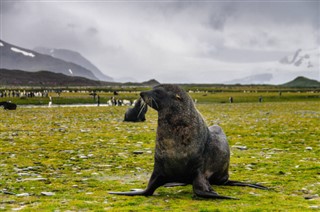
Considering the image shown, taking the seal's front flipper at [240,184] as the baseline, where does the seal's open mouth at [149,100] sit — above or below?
above

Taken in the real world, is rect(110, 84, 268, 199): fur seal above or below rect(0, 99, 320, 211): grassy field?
above

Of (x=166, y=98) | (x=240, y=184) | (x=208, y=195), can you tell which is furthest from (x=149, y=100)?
(x=240, y=184)

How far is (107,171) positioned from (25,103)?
65167mm

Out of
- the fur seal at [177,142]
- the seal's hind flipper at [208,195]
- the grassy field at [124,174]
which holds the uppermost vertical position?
the fur seal at [177,142]

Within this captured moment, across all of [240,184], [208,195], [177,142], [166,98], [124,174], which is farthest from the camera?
[124,174]

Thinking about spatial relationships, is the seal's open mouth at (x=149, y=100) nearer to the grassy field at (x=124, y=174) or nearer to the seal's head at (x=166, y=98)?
the seal's head at (x=166, y=98)

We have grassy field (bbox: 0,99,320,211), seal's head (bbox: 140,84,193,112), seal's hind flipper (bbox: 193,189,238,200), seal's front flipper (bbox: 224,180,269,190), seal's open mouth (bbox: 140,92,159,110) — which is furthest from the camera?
seal's front flipper (bbox: 224,180,269,190)

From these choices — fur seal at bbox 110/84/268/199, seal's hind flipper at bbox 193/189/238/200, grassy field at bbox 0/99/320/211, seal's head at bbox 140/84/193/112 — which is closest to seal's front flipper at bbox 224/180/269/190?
grassy field at bbox 0/99/320/211

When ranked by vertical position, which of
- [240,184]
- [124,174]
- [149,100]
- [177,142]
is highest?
[149,100]

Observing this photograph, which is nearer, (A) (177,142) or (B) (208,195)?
(B) (208,195)

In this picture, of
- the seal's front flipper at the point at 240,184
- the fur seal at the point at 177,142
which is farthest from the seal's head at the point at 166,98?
the seal's front flipper at the point at 240,184

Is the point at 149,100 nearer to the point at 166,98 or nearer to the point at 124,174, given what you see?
the point at 166,98

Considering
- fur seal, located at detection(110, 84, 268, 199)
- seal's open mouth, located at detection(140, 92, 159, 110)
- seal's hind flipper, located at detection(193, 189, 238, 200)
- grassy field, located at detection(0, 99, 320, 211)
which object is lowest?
grassy field, located at detection(0, 99, 320, 211)

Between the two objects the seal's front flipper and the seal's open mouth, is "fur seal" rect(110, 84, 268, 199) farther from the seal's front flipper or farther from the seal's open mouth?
the seal's front flipper
